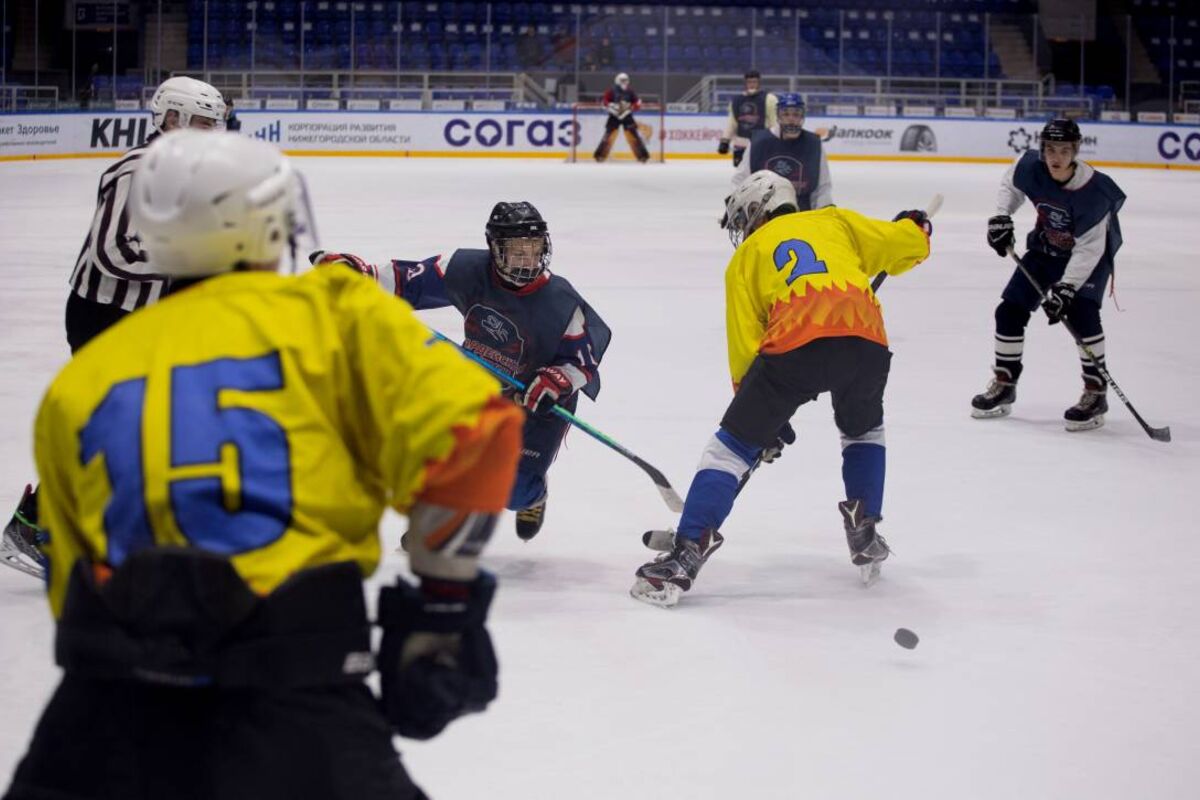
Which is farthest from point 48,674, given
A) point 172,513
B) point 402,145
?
point 402,145

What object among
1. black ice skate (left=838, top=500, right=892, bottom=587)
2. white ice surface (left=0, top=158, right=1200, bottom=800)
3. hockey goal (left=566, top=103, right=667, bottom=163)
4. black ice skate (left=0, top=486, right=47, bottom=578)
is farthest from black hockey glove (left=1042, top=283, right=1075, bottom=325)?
hockey goal (left=566, top=103, right=667, bottom=163)

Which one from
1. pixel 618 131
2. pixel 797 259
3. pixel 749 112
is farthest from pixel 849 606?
pixel 618 131

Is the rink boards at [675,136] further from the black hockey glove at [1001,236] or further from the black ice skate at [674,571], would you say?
the black ice skate at [674,571]

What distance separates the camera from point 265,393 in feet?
4.85

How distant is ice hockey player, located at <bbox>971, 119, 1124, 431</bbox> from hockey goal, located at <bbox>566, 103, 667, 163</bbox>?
592 inches

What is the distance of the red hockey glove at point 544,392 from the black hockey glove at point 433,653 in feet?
7.55

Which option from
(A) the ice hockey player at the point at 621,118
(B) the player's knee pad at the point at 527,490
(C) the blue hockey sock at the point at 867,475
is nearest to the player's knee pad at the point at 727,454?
(C) the blue hockey sock at the point at 867,475

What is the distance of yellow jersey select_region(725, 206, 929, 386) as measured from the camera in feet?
12.2

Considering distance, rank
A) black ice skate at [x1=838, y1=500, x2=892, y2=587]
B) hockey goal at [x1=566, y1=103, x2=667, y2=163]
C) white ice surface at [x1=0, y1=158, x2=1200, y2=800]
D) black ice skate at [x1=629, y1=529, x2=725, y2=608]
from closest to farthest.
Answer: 1. white ice surface at [x1=0, y1=158, x2=1200, y2=800]
2. black ice skate at [x1=629, y1=529, x2=725, y2=608]
3. black ice skate at [x1=838, y1=500, x2=892, y2=587]
4. hockey goal at [x1=566, y1=103, x2=667, y2=163]

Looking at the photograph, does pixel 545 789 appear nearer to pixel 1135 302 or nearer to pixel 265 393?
pixel 265 393

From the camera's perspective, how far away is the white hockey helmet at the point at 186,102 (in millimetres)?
3693

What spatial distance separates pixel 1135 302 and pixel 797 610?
588 centimetres

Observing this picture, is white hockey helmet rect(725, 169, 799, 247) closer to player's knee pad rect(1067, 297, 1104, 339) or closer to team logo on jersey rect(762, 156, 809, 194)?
player's knee pad rect(1067, 297, 1104, 339)

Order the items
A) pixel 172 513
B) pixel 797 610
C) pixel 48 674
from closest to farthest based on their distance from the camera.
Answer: pixel 172 513, pixel 48 674, pixel 797 610
